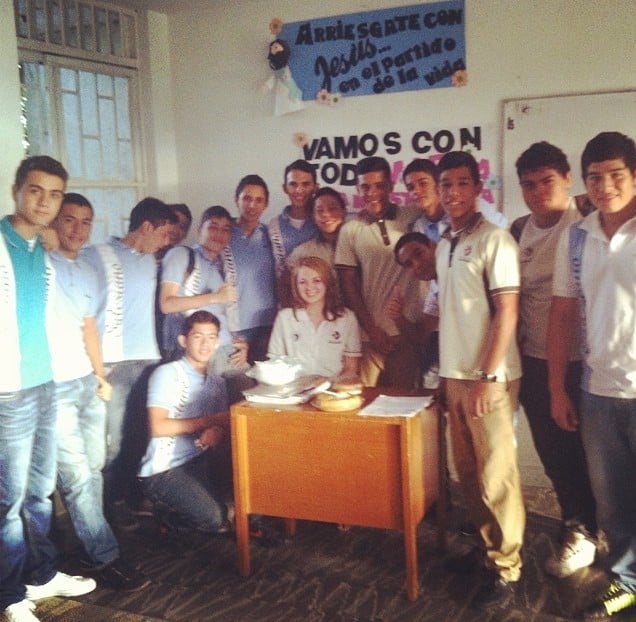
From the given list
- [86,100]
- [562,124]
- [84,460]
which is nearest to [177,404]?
[84,460]

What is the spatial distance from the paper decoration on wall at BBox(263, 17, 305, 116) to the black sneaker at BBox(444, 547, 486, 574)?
2.70 metres

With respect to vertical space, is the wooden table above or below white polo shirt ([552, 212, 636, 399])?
below

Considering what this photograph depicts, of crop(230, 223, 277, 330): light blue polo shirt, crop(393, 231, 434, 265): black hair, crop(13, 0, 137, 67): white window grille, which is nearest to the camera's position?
crop(393, 231, 434, 265): black hair

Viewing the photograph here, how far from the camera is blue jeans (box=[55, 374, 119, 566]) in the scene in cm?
275

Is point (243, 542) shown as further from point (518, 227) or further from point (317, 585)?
point (518, 227)

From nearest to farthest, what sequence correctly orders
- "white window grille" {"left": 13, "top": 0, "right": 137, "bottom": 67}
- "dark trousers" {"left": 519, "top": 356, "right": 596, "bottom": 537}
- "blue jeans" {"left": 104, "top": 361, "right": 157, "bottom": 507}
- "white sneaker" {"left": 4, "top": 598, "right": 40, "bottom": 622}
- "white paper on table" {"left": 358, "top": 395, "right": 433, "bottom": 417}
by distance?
1. "white sneaker" {"left": 4, "top": 598, "right": 40, "bottom": 622}
2. "white paper on table" {"left": 358, "top": 395, "right": 433, "bottom": 417}
3. "dark trousers" {"left": 519, "top": 356, "right": 596, "bottom": 537}
4. "blue jeans" {"left": 104, "top": 361, "right": 157, "bottom": 507}
5. "white window grille" {"left": 13, "top": 0, "right": 137, "bottom": 67}

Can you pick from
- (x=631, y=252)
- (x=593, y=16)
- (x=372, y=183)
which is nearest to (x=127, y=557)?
(x=372, y=183)

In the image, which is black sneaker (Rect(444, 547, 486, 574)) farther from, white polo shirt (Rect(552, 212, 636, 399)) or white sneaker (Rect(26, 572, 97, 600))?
white sneaker (Rect(26, 572, 97, 600))

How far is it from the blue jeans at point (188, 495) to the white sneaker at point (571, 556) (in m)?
1.30

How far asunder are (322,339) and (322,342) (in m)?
0.01

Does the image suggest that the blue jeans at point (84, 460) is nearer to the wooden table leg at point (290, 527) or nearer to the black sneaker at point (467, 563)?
the wooden table leg at point (290, 527)

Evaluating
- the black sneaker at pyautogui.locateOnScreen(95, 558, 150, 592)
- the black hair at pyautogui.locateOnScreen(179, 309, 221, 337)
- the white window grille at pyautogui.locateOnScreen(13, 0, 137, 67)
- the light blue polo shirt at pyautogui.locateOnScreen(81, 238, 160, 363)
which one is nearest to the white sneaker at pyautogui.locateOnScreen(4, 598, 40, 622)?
the black sneaker at pyautogui.locateOnScreen(95, 558, 150, 592)

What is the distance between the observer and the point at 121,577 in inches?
112

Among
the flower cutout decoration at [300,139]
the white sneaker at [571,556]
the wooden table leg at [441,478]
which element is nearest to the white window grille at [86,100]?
the flower cutout decoration at [300,139]
